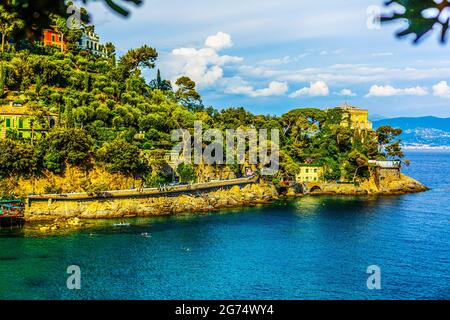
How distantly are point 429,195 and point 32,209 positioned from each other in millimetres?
51933

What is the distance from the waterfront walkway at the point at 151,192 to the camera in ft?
143

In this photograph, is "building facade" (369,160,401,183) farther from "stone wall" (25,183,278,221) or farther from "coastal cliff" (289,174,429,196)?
"stone wall" (25,183,278,221)

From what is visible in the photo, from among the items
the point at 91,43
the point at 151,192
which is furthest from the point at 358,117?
the point at 151,192

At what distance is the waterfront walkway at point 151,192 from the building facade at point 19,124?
7988 mm

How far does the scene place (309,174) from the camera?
68438 millimetres

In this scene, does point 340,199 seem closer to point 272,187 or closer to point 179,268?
point 272,187

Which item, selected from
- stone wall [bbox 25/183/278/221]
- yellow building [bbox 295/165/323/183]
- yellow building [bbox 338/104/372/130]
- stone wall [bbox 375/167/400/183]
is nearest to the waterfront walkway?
stone wall [bbox 25/183/278/221]

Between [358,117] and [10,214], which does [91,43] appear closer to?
[10,214]

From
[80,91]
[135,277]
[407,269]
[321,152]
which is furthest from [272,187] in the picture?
[135,277]

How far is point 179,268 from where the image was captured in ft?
95.0

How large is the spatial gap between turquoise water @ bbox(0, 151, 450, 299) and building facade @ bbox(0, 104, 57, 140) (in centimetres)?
1254

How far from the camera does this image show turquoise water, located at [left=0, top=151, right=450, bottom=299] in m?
25.2

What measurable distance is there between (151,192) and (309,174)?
28.5 m

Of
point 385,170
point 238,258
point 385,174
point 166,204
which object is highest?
point 385,170
